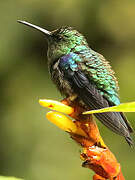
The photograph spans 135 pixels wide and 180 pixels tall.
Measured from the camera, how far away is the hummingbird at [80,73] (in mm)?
2312

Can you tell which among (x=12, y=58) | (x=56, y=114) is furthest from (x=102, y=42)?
(x=56, y=114)

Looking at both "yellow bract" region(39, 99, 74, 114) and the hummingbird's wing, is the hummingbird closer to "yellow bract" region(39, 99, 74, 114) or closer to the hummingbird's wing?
the hummingbird's wing

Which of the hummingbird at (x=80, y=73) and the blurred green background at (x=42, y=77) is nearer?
the hummingbird at (x=80, y=73)

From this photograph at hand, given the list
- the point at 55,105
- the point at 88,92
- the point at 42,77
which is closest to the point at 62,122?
the point at 55,105

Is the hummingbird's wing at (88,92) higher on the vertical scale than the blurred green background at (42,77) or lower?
higher

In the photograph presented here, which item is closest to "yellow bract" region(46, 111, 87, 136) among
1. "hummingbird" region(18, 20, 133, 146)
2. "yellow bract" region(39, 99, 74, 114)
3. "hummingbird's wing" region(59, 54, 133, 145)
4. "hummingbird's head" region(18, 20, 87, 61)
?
"yellow bract" region(39, 99, 74, 114)

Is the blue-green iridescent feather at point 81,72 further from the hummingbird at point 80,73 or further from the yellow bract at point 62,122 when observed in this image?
the yellow bract at point 62,122

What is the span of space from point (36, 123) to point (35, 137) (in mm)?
213

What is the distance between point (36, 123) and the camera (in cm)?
525

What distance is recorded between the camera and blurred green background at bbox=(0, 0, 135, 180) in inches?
197

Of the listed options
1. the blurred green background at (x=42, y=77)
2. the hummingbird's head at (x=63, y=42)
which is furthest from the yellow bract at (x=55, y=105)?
the blurred green background at (x=42, y=77)

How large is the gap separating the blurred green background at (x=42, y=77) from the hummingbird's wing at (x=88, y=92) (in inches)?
92.3

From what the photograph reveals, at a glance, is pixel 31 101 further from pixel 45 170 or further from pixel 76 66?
pixel 76 66

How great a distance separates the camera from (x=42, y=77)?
5766 mm
